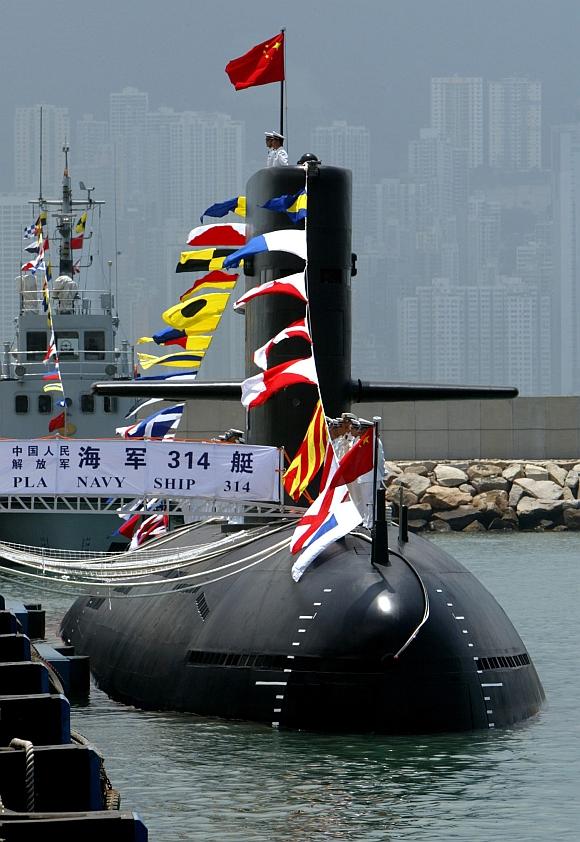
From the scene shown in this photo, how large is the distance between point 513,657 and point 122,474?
6040 millimetres

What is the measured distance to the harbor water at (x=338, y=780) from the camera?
40.2ft

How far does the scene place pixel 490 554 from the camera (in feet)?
142

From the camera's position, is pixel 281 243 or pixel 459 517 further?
pixel 459 517

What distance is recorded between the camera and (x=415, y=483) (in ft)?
173

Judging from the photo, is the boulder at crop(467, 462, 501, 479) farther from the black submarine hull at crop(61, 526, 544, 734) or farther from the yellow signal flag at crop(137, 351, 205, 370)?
the black submarine hull at crop(61, 526, 544, 734)

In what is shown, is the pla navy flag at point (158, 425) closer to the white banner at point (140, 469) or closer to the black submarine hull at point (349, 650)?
the white banner at point (140, 469)

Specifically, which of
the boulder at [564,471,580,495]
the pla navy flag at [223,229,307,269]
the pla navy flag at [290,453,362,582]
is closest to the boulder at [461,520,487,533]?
the boulder at [564,471,580,495]

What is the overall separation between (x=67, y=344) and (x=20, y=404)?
93.3 inches

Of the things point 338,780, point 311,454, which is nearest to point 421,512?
point 311,454

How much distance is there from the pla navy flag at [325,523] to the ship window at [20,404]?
3283cm

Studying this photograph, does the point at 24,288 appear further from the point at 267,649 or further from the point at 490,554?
the point at 267,649

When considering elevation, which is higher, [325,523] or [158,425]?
[158,425]

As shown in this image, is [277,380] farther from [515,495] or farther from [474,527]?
[515,495]

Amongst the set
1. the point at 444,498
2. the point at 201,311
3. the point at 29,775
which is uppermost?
the point at 201,311
